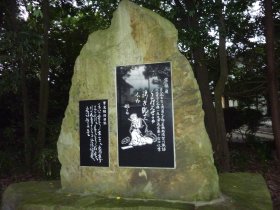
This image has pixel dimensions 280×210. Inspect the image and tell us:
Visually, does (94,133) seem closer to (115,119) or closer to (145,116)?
(115,119)

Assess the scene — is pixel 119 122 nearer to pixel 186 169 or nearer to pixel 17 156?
pixel 186 169

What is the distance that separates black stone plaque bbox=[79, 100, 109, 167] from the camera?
526 centimetres

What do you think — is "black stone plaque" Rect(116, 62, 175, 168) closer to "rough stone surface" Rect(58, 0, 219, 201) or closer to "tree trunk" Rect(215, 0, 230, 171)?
"rough stone surface" Rect(58, 0, 219, 201)

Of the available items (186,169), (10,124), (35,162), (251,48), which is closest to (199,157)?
(186,169)

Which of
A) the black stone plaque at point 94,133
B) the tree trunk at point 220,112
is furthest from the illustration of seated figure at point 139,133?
the tree trunk at point 220,112

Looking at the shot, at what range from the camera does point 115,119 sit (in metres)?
5.20

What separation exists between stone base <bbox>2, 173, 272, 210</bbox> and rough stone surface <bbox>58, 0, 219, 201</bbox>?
0.18 meters

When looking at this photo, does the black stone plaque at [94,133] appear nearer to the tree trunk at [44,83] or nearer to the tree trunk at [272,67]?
the tree trunk at [44,83]

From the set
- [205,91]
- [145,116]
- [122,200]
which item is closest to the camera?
[122,200]

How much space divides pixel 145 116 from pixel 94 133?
82 cm

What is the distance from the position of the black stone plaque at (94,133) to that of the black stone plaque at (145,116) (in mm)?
229

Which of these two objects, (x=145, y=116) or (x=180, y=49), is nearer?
(x=145, y=116)

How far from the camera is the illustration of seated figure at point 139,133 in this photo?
16.4 feet

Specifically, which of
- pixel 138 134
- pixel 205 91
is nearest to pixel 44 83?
pixel 205 91
